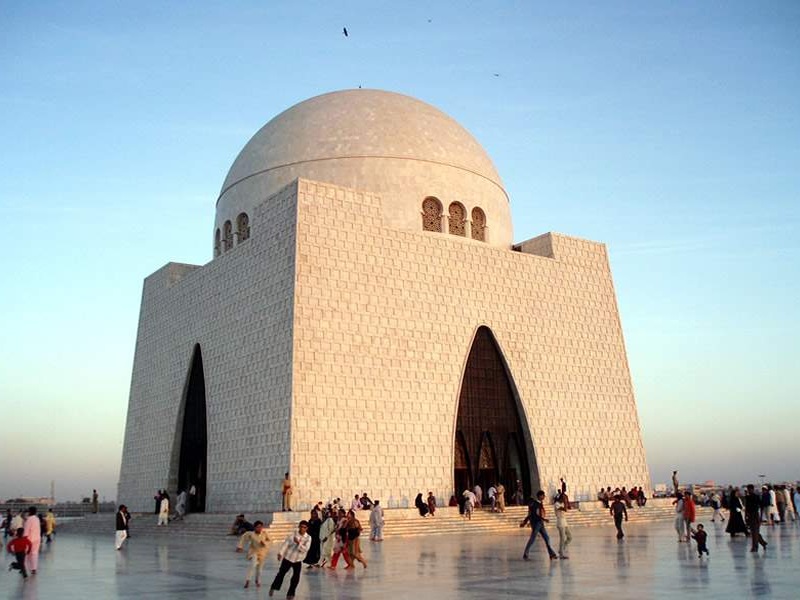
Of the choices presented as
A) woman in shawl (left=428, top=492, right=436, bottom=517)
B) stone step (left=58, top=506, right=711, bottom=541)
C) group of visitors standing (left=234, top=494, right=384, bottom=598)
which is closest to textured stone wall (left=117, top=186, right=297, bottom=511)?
stone step (left=58, top=506, right=711, bottom=541)

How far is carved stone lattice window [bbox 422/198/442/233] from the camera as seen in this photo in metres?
20.7

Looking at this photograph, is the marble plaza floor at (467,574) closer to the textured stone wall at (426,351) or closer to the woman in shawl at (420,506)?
the woman in shawl at (420,506)

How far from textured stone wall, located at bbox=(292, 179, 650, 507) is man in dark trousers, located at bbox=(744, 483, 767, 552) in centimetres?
810

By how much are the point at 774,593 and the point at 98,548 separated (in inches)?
443

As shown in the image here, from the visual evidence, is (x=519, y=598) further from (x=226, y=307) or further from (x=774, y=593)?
(x=226, y=307)

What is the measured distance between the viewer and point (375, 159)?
814 inches

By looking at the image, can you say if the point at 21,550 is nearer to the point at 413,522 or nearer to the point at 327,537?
the point at 327,537

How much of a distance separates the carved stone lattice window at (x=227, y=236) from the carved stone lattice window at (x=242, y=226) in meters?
0.39

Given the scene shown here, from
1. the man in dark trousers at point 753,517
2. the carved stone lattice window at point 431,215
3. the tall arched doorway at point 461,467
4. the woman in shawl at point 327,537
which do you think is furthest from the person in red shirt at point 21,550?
the carved stone lattice window at point 431,215

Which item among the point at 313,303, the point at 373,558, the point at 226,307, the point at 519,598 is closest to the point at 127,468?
the point at 226,307

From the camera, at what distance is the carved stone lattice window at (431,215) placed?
20.7m

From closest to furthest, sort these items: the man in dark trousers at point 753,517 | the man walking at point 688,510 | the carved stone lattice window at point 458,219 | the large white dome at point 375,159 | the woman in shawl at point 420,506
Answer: the man in dark trousers at point 753,517
the man walking at point 688,510
the woman in shawl at point 420,506
the large white dome at point 375,159
the carved stone lattice window at point 458,219

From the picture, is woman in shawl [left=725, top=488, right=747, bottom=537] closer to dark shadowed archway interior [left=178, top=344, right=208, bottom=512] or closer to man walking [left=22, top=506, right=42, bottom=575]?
man walking [left=22, top=506, right=42, bottom=575]

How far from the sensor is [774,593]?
6.24 m
